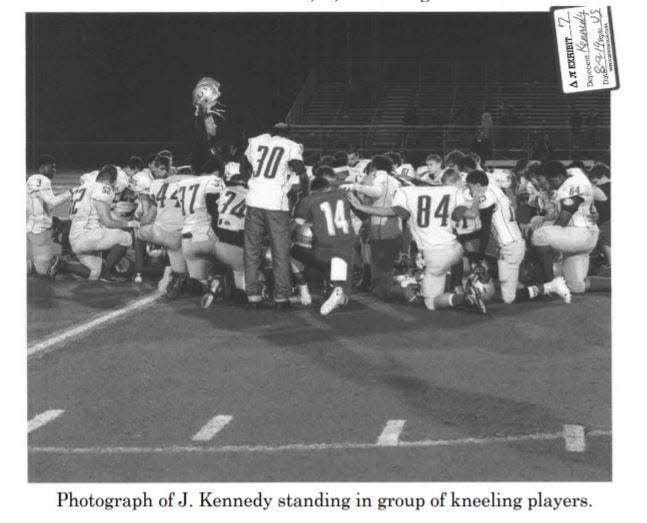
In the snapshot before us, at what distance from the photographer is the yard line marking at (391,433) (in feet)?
23.3

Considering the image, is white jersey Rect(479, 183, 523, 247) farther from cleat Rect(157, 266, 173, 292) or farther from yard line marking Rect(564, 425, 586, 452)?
yard line marking Rect(564, 425, 586, 452)

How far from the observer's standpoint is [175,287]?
1292cm

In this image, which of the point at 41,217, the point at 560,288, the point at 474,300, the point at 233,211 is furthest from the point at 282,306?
the point at 41,217

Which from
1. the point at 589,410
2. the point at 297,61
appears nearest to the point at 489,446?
the point at 589,410

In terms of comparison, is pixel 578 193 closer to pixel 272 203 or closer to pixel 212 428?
pixel 272 203

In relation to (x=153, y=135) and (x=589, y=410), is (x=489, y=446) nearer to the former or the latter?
(x=589, y=410)

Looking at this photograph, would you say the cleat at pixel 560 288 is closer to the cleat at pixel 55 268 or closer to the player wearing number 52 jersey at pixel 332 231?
the player wearing number 52 jersey at pixel 332 231

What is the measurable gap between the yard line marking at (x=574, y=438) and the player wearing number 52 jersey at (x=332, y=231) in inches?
194

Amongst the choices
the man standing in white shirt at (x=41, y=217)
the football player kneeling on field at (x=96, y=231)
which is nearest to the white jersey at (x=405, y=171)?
the football player kneeling on field at (x=96, y=231)

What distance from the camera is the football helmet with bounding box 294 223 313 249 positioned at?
12.6 m

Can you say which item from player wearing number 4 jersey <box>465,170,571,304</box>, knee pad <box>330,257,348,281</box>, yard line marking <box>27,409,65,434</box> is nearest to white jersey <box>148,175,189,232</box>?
knee pad <box>330,257,348,281</box>

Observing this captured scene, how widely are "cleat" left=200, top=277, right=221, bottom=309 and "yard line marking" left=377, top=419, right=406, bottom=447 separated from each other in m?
4.85
